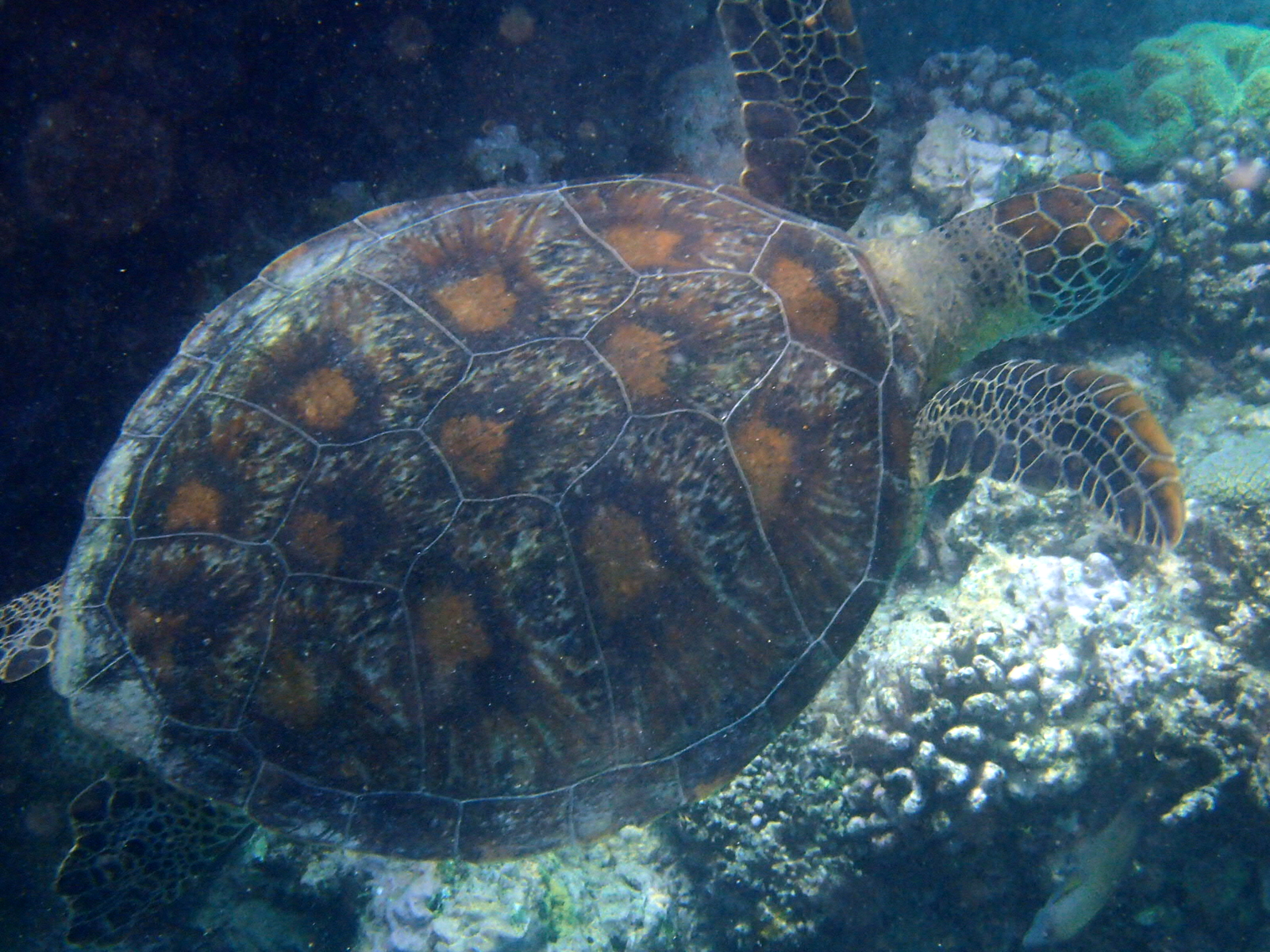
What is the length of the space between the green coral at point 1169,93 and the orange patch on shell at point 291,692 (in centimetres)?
580

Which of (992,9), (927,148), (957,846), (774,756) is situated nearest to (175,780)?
(774,756)

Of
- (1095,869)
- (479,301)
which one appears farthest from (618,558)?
(1095,869)

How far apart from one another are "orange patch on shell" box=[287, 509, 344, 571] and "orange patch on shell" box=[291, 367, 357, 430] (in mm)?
308

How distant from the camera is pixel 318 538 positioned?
192 centimetres

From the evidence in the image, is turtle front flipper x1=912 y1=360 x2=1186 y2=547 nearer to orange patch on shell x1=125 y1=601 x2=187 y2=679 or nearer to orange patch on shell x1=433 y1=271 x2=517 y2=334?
orange patch on shell x1=433 y1=271 x2=517 y2=334

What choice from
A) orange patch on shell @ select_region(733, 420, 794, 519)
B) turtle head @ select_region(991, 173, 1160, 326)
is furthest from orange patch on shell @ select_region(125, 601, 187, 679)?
turtle head @ select_region(991, 173, 1160, 326)

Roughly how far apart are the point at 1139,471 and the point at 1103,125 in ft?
11.9

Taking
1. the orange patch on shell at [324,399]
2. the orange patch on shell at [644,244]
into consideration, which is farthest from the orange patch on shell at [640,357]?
the orange patch on shell at [324,399]

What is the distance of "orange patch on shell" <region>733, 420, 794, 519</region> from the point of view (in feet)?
7.00

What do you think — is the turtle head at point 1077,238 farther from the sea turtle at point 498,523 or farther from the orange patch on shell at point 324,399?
the orange patch on shell at point 324,399

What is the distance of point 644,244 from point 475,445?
109 centimetres

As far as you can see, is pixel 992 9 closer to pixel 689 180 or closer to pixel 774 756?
pixel 689 180

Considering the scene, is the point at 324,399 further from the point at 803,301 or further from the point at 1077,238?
the point at 1077,238

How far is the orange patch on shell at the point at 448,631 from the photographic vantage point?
1911 mm
